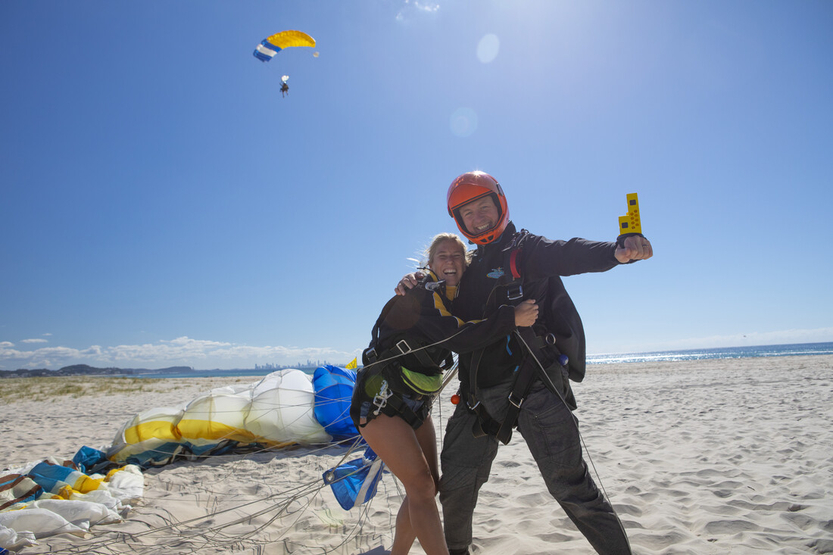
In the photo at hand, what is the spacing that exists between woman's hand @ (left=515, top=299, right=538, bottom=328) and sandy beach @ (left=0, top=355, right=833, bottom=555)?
4.19 feet

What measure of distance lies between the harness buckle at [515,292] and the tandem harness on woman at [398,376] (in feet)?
1.64

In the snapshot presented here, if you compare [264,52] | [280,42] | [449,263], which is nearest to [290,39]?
[280,42]

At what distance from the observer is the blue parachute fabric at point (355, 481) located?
111 inches

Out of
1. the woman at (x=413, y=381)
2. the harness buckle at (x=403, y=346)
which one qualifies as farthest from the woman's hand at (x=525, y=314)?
the harness buckle at (x=403, y=346)

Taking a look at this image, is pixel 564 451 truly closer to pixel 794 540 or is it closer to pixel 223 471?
pixel 794 540

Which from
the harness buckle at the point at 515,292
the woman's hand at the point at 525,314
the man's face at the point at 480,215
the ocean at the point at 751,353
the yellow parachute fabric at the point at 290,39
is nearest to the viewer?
the woman's hand at the point at 525,314

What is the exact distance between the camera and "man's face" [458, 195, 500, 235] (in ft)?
8.63

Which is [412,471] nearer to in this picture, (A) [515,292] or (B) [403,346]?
(B) [403,346]

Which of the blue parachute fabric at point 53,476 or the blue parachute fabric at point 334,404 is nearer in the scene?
the blue parachute fabric at point 53,476

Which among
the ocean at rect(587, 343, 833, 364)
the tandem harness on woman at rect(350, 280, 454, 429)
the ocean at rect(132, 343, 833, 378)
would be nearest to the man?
the tandem harness on woman at rect(350, 280, 454, 429)

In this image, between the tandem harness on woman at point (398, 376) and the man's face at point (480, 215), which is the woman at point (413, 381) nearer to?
the tandem harness on woman at point (398, 376)

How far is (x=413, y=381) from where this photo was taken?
2316mm

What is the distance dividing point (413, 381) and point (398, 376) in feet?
0.30

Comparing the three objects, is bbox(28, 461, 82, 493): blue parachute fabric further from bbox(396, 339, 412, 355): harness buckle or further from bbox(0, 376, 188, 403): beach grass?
bbox(0, 376, 188, 403): beach grass
